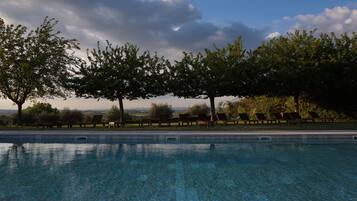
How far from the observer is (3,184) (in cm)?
693

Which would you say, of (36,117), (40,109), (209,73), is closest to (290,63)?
(209,73)

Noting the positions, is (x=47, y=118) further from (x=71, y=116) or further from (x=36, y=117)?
(x=71, y=116)

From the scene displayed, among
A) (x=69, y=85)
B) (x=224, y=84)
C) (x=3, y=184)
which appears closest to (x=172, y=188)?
(x=3, y=184)

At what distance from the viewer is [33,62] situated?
64.1 ft

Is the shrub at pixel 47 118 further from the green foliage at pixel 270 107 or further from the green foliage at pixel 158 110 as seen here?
the green foliage at pixel 270 107

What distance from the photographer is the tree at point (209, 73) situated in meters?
18.6

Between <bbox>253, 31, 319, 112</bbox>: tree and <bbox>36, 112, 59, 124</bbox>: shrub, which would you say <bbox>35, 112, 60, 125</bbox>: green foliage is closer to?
<bbox>36, 112, 59, 124</bbox>: shrub

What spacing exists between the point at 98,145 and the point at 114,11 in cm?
884

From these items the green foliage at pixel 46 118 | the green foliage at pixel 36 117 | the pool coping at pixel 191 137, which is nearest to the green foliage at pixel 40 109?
the green foliage at pixel 36 117

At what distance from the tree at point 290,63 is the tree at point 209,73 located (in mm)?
1644

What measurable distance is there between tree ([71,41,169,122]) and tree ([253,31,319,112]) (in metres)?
6.48

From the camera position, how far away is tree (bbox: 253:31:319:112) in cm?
1830

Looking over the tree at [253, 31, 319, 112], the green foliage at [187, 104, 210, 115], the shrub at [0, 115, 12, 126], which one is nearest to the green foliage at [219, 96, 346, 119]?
the green foliage at [187, 104, 210, 115]

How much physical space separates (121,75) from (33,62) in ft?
18.9
